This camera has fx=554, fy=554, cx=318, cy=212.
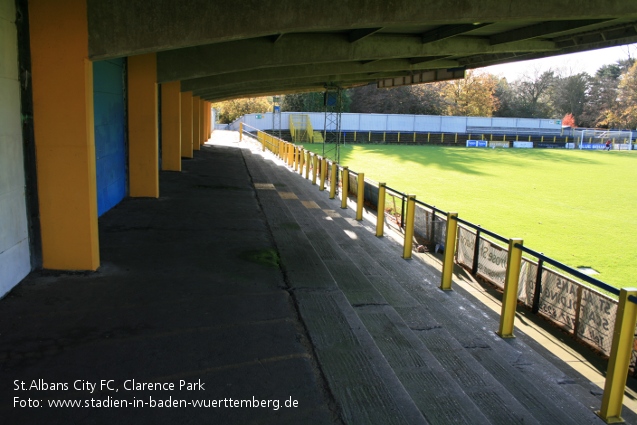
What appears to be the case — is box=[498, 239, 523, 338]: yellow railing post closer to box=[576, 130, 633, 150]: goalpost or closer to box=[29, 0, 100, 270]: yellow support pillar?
box=[29, 0, 100, 270]: yellow support pillar

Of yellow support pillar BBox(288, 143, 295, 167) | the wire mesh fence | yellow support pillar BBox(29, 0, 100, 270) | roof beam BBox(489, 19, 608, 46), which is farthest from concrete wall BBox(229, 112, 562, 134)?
yellow support pillar BBox(29, 0, 100, 270)

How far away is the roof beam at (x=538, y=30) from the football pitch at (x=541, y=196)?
5.47 m

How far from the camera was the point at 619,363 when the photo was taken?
503cm

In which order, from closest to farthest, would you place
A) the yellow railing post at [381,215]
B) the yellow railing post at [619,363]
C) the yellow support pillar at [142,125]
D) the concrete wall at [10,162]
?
1. the yellow railing post at [619,363]
2. the concrete wall at [10,162]
3. the yellow railing post at [381,215]
4. the yellow support pillar at [142,125]

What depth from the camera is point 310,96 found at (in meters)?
74.9

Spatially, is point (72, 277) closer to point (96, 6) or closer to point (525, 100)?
point (96, 6)

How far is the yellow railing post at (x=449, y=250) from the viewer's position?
837cm

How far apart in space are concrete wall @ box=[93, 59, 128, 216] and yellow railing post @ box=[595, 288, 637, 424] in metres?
9.27

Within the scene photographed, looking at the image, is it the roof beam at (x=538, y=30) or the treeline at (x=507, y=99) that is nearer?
the roof beam at (x=538, y=30)

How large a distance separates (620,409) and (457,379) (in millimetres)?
1458

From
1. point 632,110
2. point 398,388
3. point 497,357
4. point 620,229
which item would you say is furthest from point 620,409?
point 632,110

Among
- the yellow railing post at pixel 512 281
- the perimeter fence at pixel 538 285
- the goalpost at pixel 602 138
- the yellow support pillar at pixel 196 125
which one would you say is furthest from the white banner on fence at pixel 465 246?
the goalpost at pixel 602 138

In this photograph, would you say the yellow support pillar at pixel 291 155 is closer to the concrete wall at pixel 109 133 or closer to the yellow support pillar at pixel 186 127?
the yellow support pillar at pixel 186 127

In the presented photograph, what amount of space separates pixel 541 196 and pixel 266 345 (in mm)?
23093
